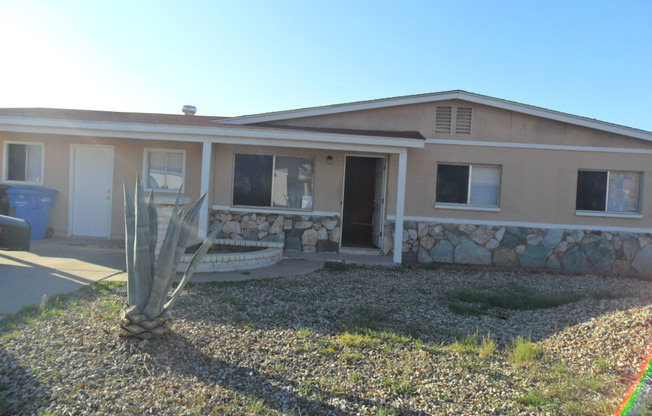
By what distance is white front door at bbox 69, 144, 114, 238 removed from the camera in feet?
35.5

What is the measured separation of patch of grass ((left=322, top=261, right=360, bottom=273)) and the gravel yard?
7.16 feet

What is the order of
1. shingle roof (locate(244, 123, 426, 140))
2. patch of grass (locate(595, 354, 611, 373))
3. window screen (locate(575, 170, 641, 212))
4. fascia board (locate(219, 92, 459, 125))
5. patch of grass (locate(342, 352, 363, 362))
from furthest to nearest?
window screen (locate(575, 170, 641, 212)) < fascia board (locate(219, 92, 459, 125)) < shingle roof (locate(244, 123, 426, 140)) < patch of grass (locate(342, 352, 363, 362)) < patch of grass (locate(595, 354, 611, 373))

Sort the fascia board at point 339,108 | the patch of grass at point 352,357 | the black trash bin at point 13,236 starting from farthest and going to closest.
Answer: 1. the fascia board at point 339,108
2. the black trash bin at point 13,236
3. the patch of grass at point 352,357

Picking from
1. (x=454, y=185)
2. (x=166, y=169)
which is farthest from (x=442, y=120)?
(x=166, y=169)

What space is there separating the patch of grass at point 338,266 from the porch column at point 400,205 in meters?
1.06

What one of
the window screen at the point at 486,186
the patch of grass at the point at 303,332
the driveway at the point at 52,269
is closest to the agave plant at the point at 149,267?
the patch of grass at the point at 303,332

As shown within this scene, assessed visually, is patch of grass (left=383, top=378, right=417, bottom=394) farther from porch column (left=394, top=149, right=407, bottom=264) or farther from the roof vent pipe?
the roof vent pipe

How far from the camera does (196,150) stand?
10750mm

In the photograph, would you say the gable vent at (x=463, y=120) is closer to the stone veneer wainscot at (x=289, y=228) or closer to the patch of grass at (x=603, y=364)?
the stone veneer wainscot at (x=289, y=228)

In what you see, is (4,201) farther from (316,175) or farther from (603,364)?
(603,364)

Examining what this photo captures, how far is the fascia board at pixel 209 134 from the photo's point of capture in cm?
934

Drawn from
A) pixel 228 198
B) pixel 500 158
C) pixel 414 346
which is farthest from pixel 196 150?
pixel 414 346

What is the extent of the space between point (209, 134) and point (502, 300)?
20.8ft

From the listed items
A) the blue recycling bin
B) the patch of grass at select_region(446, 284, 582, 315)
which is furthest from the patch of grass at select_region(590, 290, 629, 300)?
the blue recycling bin
